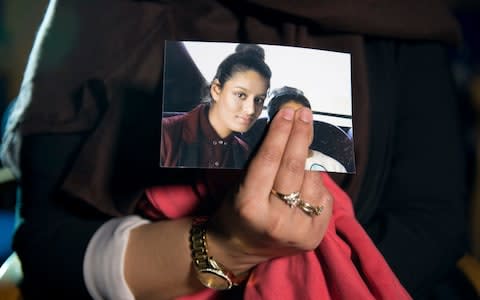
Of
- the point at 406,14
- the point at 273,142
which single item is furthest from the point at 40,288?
the point at 406,14

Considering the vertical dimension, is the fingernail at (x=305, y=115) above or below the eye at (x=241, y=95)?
below

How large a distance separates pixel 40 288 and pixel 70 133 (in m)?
0.22

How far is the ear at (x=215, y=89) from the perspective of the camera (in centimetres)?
46

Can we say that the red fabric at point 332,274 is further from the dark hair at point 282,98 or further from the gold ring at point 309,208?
the dark hair at point 282,98

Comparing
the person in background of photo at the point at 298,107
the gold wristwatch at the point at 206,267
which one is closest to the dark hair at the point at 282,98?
the person in background of photo at the point at 298,107

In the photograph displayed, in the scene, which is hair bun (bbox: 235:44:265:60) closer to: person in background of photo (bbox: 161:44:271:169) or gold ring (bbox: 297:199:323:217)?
person in background of photo (bbox: 161:44:271:169)

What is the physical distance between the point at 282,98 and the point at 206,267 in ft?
0.67

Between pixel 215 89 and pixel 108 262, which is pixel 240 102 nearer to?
pixel 215 89

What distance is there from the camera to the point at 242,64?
464mm

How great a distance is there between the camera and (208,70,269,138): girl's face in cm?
46

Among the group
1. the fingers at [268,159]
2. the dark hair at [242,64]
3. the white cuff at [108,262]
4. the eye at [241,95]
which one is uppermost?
the dark hair at [242,64]

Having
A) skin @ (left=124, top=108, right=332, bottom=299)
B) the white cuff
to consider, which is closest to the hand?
skin @ (left=124, top=108, right=332, bottom=299)

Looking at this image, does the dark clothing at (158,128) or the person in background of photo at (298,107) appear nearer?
the person in background of photo at (298,107)

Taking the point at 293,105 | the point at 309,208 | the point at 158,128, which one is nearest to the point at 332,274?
the point at 309,208
